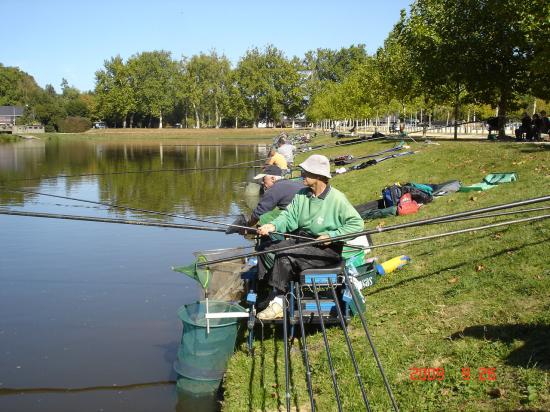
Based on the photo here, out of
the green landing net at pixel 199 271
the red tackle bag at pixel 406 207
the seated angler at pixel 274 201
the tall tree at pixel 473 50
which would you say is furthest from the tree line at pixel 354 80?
the green landing net at pixel 199 271

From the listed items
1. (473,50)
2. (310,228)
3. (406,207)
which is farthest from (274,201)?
(473,50)

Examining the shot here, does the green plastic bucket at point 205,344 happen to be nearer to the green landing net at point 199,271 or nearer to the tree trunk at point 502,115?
the green landing net at point 199,271

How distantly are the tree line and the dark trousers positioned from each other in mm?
14498

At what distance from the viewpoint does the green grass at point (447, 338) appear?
183 inches

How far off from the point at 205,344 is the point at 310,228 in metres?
1.56

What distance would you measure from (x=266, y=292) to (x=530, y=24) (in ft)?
61.7

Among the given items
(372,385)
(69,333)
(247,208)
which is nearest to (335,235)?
(372,385)

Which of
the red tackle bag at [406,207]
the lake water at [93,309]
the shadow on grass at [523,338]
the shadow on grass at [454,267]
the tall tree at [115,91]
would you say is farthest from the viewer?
the tall tree at [115,91]

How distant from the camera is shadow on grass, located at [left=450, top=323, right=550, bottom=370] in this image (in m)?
4.61

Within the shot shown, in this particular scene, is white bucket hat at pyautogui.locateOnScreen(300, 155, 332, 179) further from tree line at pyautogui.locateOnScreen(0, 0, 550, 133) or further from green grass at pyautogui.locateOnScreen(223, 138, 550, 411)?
tree line at pyautogui.locateOnScreen(0, 0, 550, 133)

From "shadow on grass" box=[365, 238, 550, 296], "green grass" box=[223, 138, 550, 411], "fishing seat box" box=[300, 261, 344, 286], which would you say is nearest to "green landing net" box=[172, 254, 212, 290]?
"green grass" box=[223, 138, 550, 411]

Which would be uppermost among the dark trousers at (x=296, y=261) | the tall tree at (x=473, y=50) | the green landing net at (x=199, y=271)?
the tall tree at (x=473, y=50)

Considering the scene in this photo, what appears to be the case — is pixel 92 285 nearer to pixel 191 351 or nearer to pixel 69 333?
pixel 69 333

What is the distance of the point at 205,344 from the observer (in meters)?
6.06
